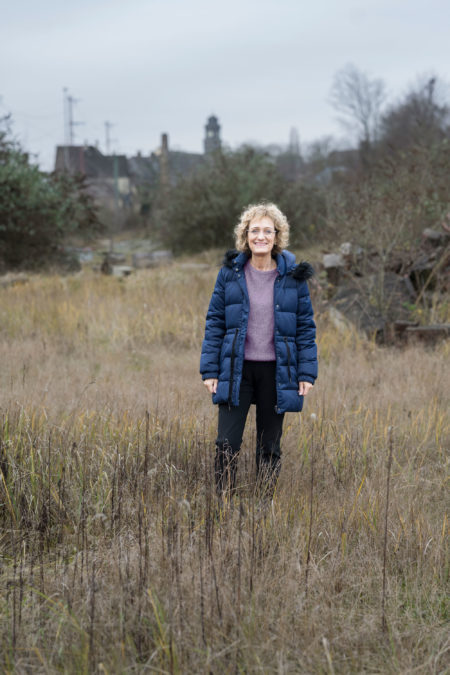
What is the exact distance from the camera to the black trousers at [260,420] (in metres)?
3.12

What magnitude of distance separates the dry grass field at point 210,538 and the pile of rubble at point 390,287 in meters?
1.68

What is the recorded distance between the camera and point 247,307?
3.08m

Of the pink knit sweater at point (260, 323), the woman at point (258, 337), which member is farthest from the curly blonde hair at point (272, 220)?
the pink knit sweater at point (260, 323)

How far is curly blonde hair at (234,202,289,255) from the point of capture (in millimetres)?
3137

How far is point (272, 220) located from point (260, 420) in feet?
3.56

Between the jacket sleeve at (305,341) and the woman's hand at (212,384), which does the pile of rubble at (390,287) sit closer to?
the jacket sleeve at (305,341)

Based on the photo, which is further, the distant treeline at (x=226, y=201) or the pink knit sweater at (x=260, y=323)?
the distant treeline at (x=226, y=201)

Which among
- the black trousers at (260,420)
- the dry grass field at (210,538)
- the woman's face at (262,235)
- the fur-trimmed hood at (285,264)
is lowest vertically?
the dry grass field at (210,538)

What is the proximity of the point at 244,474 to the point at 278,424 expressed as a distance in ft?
1.44

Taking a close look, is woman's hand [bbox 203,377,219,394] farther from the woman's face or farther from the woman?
the woman's face

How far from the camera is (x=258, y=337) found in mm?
3104

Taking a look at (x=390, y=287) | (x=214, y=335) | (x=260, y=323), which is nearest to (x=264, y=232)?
(x=260, y=323)

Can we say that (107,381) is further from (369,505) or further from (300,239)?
(300,239)

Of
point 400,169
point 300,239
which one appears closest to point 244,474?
point 400,169
